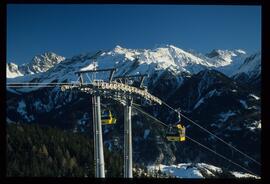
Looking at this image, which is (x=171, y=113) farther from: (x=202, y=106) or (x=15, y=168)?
(x=15, y=168)

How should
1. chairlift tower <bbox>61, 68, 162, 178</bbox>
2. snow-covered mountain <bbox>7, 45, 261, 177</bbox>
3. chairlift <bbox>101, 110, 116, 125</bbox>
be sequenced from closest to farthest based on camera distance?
chairlift tower <bbox>61, 68, 162, 178</bbox>
chairlift <bbox>101, 110, 116, 125</bbox>
snow-covered mountain <bbox>7, 45, 261, 177</bbox>

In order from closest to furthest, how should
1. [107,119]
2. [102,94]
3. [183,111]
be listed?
[102,94]
[107,119]
[183,111]

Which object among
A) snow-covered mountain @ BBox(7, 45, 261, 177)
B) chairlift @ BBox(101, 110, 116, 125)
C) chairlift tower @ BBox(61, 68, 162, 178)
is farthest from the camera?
snow-covered mountain @ BBox(7, 45, 261, 177)

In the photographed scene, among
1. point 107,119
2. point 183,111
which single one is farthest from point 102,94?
point 183,111

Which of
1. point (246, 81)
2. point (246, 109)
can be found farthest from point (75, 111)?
point (246, 81)

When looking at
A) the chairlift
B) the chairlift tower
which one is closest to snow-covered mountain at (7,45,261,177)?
the chairlift tower

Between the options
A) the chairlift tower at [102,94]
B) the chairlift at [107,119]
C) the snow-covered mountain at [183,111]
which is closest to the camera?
the chairlift tower at [102,94]

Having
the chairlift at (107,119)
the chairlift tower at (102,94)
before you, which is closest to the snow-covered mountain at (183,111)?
the chairlift tower at (102,94)

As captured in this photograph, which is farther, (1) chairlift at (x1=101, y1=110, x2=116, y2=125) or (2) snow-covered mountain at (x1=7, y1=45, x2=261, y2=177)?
(2) snow-covered mountain at (x1=7, y1=45, x2=261, y2=177)

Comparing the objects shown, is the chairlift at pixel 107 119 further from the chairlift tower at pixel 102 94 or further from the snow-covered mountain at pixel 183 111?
the snow-covered mountain at pixel 183 111

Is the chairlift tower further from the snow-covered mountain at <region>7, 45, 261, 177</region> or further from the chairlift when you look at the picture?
the snow-covered mountain at <region>7, 45, 261, 177</region>

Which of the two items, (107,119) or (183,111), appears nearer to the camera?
(107,119)

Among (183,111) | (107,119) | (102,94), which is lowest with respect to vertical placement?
(107,119)

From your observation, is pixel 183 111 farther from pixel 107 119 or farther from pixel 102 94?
pixel 102 94
